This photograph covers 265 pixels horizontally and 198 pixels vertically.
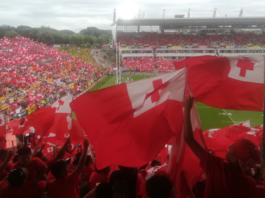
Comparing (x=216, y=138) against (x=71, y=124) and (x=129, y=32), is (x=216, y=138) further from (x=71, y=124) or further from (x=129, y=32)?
(x=129, y=32)

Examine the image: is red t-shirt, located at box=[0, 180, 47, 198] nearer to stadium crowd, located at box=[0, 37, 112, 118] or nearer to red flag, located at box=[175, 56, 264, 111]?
red flag, located at box=[175, 56, 264, 111]

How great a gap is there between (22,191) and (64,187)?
1.55 ft

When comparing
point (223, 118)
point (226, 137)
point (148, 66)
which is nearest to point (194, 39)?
point (148, 66)

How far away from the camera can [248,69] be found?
10.2ft

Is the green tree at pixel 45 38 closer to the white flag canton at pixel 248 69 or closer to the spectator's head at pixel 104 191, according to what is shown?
the white flag canton at pixel 248 69

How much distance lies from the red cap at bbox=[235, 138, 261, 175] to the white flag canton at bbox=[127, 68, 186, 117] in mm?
1098

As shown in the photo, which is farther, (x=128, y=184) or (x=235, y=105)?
(x=235, y=105)

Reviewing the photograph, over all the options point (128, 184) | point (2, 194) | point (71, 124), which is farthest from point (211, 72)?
point (2, 194)

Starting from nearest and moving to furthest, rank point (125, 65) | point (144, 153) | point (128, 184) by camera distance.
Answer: point (128, 184) < point (144, 153) < point (125, 65)

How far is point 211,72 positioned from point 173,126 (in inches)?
50.5

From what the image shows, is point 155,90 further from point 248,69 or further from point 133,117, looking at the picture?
point 248,69

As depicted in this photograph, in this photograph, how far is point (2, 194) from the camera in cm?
226

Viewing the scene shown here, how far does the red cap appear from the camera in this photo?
175 centimetres

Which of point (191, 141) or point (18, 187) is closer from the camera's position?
point (191, 141)
